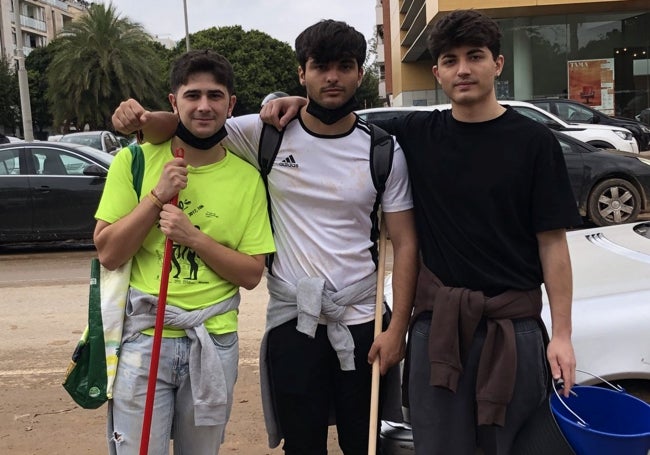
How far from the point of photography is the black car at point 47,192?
9500 millimetres

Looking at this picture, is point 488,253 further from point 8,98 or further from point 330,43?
point 8,98

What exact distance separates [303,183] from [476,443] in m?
1.12

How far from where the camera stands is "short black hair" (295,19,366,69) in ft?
8.00

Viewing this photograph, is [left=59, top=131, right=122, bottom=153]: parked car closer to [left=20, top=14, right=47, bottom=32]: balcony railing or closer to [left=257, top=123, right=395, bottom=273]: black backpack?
[left=257, top=123, right=395, bottom=273]: black backpack

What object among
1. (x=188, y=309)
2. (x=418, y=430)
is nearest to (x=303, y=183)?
(x=188, y=309)

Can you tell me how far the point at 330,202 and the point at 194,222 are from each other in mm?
511

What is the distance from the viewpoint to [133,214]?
7.32 feet

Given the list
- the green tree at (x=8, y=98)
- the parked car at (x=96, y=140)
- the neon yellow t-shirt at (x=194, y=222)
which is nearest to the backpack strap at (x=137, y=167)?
the neon yellow t-shirt at (x=194, y=222)

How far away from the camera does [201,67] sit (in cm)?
237

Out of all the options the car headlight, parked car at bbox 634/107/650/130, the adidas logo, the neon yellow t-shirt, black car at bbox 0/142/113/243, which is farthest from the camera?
parked car at bbox 634/107/650/130

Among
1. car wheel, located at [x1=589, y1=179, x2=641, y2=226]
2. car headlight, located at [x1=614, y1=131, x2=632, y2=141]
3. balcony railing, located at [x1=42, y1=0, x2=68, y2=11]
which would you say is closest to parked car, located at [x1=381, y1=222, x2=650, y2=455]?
car wheel, located at [x1=589, y1=179, x2=641, y2=226]

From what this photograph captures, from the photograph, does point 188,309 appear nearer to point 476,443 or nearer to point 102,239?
point 102,239

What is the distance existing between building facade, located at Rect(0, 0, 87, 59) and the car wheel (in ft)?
170

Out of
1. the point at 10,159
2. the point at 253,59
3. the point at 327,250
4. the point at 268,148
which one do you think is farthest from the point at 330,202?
the point at 253,59
